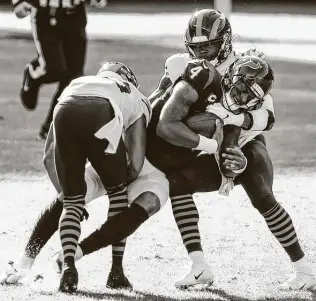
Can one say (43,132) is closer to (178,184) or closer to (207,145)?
(178,184)

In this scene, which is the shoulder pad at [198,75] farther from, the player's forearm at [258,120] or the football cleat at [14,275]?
the football cleat at [14,275]

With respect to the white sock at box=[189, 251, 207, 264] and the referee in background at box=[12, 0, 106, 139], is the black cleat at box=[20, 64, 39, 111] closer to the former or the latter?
the referee in background at box=[12, 0, 106, 139]

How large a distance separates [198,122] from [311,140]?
583cm

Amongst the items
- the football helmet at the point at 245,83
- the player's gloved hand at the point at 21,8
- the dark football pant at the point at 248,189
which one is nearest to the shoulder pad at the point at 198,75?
the football helmet at the point at 245,83

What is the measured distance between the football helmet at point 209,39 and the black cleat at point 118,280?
1.32 m

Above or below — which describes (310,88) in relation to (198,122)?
below

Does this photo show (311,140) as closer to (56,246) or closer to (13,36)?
(56,246)

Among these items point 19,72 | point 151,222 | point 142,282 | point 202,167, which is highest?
point 202,167

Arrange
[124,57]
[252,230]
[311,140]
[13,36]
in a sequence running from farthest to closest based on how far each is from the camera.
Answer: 1. [13,36]
2. [124,57]
3. [311,140]
4. [252,230]

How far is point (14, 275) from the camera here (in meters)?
6.52

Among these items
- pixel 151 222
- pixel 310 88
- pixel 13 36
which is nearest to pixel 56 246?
pixel 151 222

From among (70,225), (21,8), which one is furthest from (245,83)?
(21,8)

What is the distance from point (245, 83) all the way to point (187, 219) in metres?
0.81

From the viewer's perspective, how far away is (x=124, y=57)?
18141 mm
